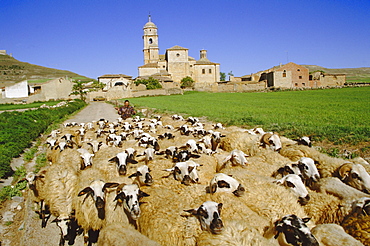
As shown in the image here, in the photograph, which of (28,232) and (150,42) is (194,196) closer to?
(28,232)

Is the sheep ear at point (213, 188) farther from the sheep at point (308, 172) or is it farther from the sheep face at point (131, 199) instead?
the sheep at point (308, 172)

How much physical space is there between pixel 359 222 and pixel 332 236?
0.54 metres

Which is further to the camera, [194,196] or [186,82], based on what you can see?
[186,82]

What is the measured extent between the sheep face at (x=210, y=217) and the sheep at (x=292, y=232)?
768 millimetres

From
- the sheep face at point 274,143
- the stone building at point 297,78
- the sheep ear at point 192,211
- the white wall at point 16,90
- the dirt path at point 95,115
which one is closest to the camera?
the sheep ear at point 192,211

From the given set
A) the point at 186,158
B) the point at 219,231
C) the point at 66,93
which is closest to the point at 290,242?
the point at 219,231

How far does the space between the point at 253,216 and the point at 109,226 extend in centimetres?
237

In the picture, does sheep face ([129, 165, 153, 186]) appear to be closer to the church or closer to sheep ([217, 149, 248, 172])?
sheep ([217, 149, 248, 172])

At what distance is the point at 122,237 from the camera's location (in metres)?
3.98

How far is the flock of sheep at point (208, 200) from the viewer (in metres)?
3.82

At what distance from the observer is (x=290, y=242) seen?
362 cm

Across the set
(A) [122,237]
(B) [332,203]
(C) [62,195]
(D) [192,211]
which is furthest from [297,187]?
(C) [62,195]

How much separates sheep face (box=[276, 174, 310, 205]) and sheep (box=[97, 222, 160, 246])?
8.77 feet

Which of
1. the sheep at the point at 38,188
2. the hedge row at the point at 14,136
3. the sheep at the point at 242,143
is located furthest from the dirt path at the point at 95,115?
the sheep at the point at 38,188
